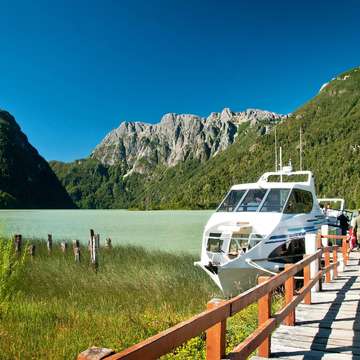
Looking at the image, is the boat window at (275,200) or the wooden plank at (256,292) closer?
the wooden plank at (256,292)

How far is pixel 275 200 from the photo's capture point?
54.1 feet

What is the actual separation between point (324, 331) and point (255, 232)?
7.86 metres

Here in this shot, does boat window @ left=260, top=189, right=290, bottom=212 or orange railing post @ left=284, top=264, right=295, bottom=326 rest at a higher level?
boat window @ left=260, top=189, right=290, bottom=212

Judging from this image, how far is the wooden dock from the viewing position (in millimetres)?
6227

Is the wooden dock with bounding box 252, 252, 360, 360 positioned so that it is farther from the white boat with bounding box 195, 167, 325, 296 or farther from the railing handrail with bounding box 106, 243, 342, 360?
the white boat with bounding box 195, 167, 325, 296

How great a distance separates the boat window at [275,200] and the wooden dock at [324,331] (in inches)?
210

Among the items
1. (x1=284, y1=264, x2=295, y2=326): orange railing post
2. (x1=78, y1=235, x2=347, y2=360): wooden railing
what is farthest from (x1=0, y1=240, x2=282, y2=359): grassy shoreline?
(x1=78, y1=235, x2=347, y2=360): wooden railing

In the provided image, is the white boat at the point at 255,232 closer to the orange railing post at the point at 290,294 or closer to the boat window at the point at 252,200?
the boat window at the point at 252,200

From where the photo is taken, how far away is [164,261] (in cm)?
2362

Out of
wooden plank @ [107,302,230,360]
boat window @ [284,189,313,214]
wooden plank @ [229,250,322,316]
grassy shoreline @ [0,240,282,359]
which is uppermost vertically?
boat window @ [284,189,313,214]

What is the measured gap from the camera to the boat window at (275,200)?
16194 millimetres

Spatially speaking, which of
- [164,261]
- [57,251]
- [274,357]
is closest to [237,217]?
[164,261]

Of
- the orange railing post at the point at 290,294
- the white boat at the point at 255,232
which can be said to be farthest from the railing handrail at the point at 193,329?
the white boat at the point at 255,232

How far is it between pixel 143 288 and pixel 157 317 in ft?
18.9
